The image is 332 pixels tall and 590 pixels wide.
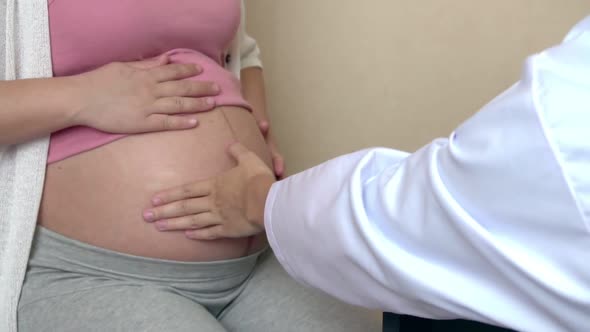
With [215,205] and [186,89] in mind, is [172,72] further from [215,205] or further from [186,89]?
[215,205]

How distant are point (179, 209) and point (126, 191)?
9 cm

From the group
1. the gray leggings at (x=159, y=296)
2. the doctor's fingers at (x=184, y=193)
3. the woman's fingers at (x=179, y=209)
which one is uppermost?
the doctor's fingers at (x=184, y=193)

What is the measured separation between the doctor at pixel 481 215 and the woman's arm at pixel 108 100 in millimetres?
312

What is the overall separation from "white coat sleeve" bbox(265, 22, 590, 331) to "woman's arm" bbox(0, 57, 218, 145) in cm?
36

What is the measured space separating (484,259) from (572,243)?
75 mm

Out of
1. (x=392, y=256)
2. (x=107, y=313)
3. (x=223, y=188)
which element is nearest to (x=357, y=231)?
(x=392, y=256)

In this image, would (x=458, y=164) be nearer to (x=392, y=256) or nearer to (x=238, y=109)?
(x=392, y=256)

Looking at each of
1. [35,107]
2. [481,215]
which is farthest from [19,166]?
[481,215]

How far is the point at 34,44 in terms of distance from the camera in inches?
31.4

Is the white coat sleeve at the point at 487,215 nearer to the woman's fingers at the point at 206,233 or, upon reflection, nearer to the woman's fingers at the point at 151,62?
the woman's fingers at the point at 206,233

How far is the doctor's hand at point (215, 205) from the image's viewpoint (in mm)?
750

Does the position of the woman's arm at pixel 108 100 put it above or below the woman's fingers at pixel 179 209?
above

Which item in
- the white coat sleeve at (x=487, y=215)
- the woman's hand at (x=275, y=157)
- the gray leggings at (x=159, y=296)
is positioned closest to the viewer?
the white coat sleeve at (x=487, y=215)

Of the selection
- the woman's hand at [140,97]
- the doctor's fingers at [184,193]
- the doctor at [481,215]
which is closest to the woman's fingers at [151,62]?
the woman's hand at [140,97]
